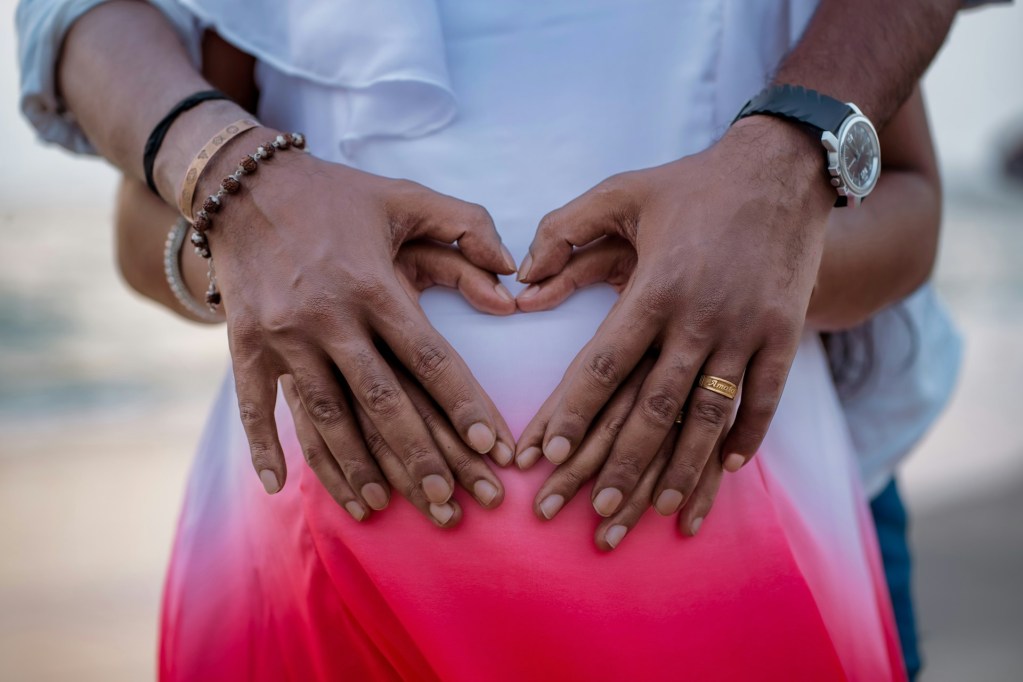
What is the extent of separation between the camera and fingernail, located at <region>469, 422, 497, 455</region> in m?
0.93

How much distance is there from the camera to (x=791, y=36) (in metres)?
1.22

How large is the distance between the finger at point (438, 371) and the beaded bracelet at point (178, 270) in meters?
0.43

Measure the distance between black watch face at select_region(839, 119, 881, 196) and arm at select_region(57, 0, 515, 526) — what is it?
1.23 feet

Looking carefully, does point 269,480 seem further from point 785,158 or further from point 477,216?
point 785,158

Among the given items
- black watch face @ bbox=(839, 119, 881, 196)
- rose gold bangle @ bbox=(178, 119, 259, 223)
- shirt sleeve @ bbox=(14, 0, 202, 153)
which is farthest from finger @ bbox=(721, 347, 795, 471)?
shirt sleeve @ bbox=(14, 0, 202, 153)

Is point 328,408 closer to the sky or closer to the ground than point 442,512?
closer to the sky

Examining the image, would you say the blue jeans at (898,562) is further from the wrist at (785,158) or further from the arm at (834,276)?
the wrist at (785,158)

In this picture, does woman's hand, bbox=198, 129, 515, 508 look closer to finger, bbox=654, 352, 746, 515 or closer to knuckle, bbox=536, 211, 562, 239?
knuckle, bbox=536, 211, 562, 239

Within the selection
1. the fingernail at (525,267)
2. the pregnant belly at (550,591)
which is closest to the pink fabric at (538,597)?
the pregnant belly at (550,591)

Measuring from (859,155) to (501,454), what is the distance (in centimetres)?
50

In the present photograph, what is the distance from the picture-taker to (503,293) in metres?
1.04

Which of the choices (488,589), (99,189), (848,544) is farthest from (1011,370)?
(99,189)

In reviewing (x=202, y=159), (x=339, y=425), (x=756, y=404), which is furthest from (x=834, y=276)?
(x=202, y=159)

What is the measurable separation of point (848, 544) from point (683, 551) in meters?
0.32
